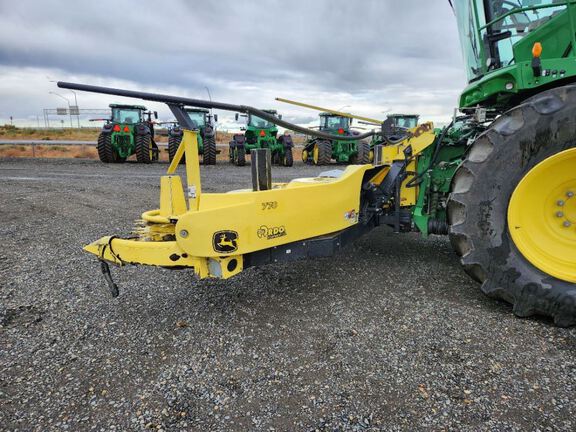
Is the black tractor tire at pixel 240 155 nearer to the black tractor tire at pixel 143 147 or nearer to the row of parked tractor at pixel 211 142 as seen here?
the row of parked tractor at pixel 211 142

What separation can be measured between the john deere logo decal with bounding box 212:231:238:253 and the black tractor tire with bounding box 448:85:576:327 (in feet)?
4.96

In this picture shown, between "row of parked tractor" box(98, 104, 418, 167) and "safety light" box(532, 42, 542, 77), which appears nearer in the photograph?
"safety light" box(532, 42, 542, 77)

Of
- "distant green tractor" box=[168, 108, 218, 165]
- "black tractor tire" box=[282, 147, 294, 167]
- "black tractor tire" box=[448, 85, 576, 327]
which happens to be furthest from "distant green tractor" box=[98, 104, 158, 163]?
"black tractor tire" box=[448, 85, 576, 327]

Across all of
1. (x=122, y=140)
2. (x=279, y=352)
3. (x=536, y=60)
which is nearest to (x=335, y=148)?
(x=122, y=140)

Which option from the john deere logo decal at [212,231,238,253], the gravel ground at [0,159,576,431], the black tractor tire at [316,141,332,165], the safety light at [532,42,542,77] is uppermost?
the safety light at [532,42,542,77]

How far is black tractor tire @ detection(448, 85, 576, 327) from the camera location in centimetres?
251

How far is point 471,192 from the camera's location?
8.78 feet

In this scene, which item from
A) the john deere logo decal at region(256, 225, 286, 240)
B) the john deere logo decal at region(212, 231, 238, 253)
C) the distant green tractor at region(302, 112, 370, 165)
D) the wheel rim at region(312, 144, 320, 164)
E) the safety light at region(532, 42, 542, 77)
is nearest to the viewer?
the john deere logo decal at region(212, 231, 238, 253)

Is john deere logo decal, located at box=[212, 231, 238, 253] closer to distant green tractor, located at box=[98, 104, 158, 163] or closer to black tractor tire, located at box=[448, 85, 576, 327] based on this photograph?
black tractor tire, located at box=[448, 85, 576, 327]

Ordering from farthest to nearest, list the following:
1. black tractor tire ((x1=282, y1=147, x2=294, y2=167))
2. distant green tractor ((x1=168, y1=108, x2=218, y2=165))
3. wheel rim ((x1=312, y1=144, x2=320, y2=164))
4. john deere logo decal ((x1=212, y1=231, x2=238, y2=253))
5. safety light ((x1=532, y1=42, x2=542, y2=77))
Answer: black tractor tire ((x1=282, y1=147, x2=294, y2=167)) → wheel rim ((x1=312, y1=144, x2=320, y2=164)) → distant green tractor ((x1=168, y1=108, x2=218, y2=165)) → safety light ((x1=532, y1=42, x2=542, y2=77)) → john deere logo decal ((x1=212, y1=231, x2=238, y2=253))

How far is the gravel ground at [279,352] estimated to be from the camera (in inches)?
73.7

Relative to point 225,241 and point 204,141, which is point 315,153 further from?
point 225,241

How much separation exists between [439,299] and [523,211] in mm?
864

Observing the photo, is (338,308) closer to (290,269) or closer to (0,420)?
(290,269)
